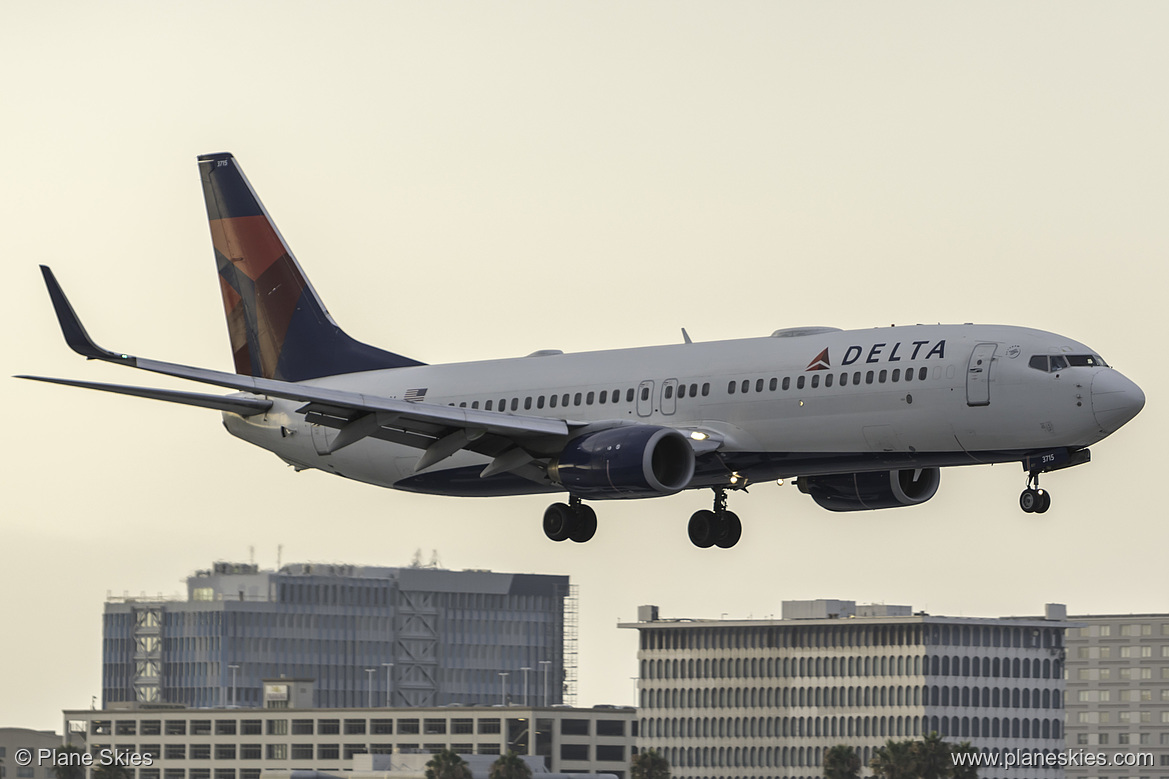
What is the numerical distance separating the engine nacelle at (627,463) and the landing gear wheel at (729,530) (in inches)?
213

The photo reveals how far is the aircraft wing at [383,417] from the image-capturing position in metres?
56.3

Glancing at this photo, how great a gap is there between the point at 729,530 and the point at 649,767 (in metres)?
130

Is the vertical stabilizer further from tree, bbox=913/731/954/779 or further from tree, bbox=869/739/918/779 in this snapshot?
tree, bbox=913/731/954/779

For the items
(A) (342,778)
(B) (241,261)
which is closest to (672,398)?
(B) (241,261)

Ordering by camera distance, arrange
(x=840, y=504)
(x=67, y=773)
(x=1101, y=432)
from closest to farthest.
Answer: (x=1101, y=432) → (x=840, y=504) → (x=67, y=773)

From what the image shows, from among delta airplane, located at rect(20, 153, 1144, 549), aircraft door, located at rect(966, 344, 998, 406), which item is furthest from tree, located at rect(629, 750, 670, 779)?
aircraft door, located at rect(966, 344, 998, 406)

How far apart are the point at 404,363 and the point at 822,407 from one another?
763 inches

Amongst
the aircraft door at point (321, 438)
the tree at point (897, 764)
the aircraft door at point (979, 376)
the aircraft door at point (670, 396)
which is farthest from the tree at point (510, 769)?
the aircraft door at point (979, 376)

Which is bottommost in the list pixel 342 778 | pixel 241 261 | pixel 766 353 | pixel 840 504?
pixel 342 778

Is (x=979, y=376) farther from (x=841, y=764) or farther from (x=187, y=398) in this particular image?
(x=841, y=764)

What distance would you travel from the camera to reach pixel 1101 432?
184 feet

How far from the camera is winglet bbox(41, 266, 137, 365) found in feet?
183

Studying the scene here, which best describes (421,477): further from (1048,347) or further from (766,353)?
(1048,347)

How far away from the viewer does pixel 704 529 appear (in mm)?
66312
